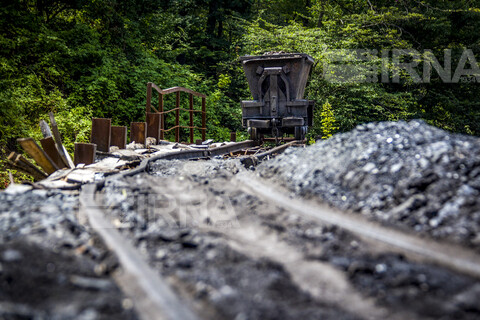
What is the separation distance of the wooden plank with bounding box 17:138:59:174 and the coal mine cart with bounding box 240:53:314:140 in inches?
188

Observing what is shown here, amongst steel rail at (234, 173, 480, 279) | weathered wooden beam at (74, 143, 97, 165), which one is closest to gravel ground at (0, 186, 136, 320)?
steel rail at (234, 173, 480, 279)

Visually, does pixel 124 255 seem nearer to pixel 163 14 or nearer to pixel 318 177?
pixel 318 177

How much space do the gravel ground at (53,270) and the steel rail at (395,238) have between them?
1.54 metres

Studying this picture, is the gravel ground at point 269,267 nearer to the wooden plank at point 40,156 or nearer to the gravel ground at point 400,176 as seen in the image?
→ the gravel ground at point 400,176

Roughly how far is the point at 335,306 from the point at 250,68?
7.72m

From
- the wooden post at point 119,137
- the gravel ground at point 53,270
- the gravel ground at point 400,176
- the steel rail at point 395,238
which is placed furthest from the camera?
the wooden post at point 119,137

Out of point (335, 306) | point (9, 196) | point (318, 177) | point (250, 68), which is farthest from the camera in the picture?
point (250, 68)

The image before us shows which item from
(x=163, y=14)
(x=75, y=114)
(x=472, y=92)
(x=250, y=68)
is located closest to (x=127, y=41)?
(x=163, y=14)

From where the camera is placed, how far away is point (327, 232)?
98.5 inches

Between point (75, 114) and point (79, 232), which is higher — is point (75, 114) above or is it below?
above

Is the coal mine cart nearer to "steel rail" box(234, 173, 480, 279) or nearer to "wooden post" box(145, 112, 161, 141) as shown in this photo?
"wooden post" box(145, 112, 161, 141)

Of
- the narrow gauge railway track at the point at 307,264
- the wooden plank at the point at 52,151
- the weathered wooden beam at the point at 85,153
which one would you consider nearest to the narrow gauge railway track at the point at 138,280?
the narrow gauge railway track at the point at 307,264

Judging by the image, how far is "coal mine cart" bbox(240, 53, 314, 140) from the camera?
28.0 feet

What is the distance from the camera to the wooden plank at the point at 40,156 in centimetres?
474
